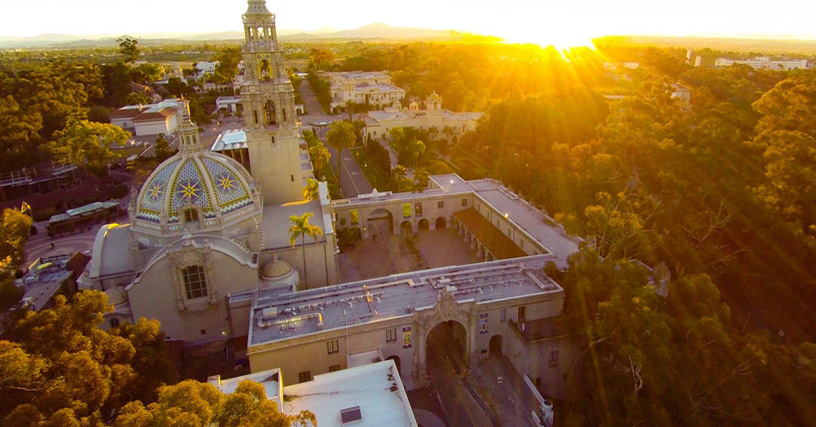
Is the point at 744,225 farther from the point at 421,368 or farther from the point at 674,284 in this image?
the point at 421,368

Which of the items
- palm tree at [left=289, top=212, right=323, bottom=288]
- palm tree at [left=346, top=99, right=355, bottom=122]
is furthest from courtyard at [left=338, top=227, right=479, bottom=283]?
palm tree at [left=346, top=99, right=355, bottom=122]

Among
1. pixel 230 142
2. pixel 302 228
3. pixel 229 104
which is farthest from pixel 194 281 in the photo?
pixel 229 104

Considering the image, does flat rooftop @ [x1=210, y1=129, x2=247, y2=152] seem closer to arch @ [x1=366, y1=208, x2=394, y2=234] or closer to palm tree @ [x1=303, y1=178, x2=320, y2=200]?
arch @ [x1=366, y1=208, x2=394, y2=234]

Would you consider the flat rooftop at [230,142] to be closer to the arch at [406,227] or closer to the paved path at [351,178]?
the paved path at [351,178]

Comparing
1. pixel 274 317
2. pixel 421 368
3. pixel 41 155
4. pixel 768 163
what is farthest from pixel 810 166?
pixel 41 155

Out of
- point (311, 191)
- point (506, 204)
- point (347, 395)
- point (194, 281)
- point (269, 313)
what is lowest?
point (347, 395)

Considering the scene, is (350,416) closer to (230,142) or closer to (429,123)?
(230,142)
